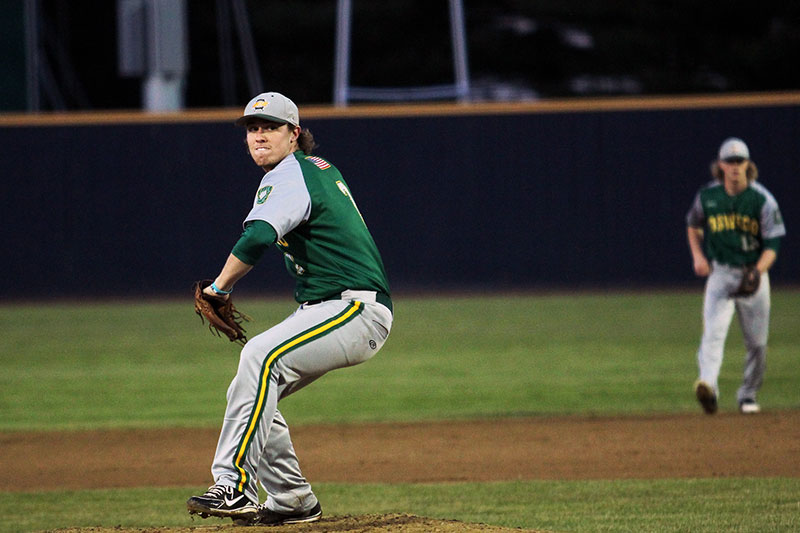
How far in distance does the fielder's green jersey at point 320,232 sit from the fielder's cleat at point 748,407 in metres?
4.92

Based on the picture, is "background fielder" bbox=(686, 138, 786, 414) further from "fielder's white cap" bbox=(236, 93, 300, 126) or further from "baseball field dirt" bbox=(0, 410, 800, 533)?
"fielder's white cap" bbox=(236, 93, 300, 126)

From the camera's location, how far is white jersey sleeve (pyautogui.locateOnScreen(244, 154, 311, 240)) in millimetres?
4852

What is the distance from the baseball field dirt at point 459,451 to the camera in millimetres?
7590

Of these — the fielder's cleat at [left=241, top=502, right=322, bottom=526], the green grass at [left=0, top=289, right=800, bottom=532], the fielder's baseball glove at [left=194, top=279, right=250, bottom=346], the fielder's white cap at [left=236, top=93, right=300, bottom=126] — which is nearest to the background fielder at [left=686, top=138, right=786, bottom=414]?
the green grass at [left=0, top=289, right=800, bottom=532]

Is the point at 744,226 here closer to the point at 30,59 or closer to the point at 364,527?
the point at 364,527

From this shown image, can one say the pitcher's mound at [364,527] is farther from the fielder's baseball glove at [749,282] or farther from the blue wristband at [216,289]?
the fielder's baseball glove at [749,282]

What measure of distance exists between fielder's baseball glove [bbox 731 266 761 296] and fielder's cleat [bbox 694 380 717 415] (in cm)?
76

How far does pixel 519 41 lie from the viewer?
3131 centimetres

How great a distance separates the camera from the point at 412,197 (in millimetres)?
19047

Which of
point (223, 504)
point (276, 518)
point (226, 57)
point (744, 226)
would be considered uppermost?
point (226, 57)

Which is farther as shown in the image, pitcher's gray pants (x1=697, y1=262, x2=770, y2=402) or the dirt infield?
pitcher's gray pants (x1=697, y1=262, x2=770, y2=402)

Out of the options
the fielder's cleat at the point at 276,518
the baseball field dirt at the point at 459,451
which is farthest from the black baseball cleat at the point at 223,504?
the baseball field dirt at the point at 459,451

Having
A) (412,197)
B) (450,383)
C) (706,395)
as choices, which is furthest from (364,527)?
(412,197)

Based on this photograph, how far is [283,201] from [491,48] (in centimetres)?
2706
